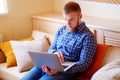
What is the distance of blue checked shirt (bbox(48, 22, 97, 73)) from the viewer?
2113 millimetres

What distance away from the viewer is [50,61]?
6.62 feet

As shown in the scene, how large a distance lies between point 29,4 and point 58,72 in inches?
61.1

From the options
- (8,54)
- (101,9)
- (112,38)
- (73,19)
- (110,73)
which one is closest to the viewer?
(110,73)

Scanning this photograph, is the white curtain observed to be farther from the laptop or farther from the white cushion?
the laptop

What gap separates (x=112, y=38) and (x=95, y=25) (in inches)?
9.7

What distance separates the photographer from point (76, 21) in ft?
7.14

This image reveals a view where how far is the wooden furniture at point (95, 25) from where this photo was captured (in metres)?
2.54

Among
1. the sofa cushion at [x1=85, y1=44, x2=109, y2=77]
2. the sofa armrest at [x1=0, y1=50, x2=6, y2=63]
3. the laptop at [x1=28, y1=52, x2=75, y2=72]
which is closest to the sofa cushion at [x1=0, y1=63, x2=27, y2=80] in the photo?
the sofa armrest at [x1=0, y1=50, x2=6, y2=63]

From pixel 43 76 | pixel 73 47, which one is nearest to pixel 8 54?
pixel 43 76

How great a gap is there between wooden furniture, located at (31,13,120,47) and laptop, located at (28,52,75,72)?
0.67 metres

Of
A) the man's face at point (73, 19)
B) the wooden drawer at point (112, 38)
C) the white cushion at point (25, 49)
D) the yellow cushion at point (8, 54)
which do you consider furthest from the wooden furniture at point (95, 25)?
the yellow cushion at point (8, 54)

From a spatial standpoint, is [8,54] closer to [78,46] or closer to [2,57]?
Answer: [2,57]

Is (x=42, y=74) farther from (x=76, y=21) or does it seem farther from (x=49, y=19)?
(x=49, y=19)

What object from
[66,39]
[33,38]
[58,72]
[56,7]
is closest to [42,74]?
[58,72]
